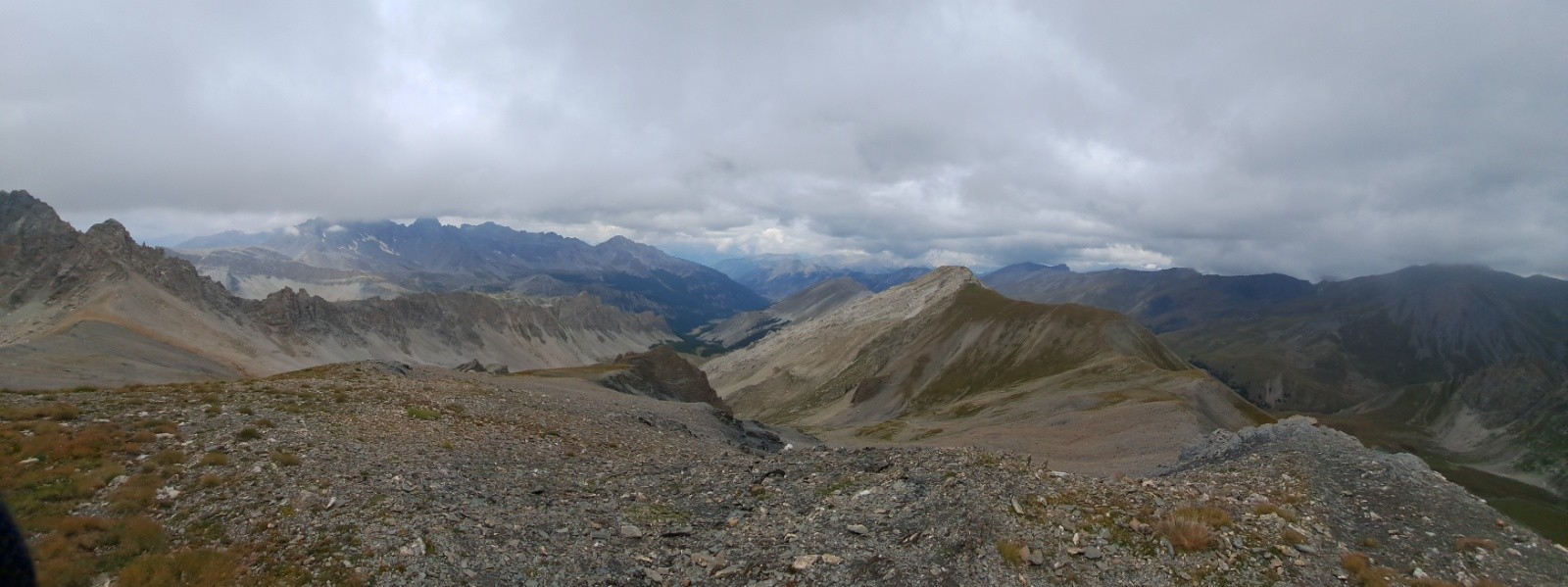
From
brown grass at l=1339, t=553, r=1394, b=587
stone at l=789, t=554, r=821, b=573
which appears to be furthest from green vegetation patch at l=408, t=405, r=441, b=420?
brown grass at l=1339, t=553, r=1394, b=587

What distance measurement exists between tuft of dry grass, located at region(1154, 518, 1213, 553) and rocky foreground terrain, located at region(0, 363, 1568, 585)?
65mm

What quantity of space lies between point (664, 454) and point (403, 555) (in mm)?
15413

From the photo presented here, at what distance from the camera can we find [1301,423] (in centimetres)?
3092

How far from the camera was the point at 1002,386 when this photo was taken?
378ft

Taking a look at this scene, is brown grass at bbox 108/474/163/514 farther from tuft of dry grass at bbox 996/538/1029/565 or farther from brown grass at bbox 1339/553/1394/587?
brown grass at bbox 1339/553/1394/587

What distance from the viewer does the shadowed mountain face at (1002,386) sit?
59556 mm

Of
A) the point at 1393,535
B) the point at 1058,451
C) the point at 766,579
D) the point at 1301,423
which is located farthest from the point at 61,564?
the point at 1058,451

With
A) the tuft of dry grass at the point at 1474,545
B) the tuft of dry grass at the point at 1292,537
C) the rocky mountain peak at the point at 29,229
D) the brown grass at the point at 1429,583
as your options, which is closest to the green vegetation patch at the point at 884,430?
the tuft of dry grass at the point at 1292,537

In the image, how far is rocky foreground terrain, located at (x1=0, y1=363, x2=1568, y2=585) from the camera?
16250 mm

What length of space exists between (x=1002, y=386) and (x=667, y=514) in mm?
102413

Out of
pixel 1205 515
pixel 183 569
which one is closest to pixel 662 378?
pixel 183 569

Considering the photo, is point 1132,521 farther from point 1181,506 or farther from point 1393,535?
point 1393,535

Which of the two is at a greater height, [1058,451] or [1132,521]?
[1132,521]

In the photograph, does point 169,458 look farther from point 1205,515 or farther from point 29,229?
point 29,229
